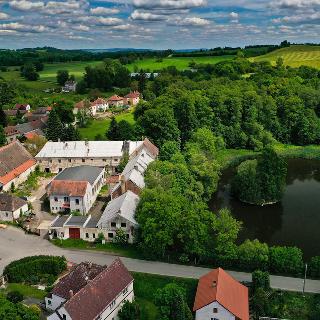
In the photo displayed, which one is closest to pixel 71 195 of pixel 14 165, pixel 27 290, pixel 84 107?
pixel 14 165

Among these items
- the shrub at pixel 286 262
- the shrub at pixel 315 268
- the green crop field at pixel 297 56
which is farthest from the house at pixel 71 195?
the green crop field at pixel 297 56

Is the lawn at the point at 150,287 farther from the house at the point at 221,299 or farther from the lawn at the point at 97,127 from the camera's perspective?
the lawn at the point at 97,127

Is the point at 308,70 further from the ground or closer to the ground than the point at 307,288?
further from the ground

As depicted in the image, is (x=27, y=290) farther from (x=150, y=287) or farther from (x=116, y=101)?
(x=116, y=101)

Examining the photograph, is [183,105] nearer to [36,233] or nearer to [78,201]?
[78,201]

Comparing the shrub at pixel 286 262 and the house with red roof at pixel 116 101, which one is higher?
the house with red roof at pixel 116 101

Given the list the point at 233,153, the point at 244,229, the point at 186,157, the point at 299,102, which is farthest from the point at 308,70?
the point at 244,229
